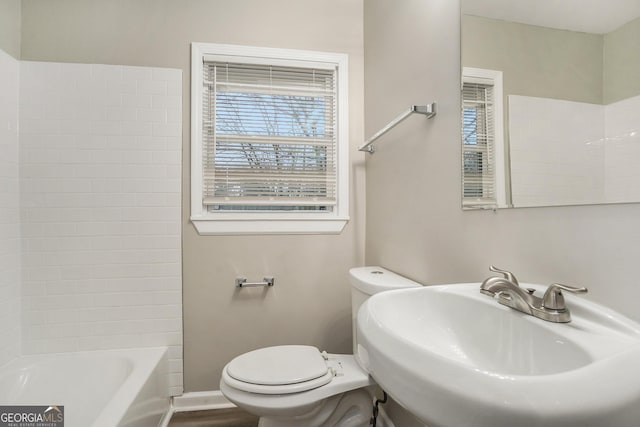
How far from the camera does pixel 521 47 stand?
0.70 m

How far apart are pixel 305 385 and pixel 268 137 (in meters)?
1.30

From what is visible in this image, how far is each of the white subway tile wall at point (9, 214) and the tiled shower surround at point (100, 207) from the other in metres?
0.03

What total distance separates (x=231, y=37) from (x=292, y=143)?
70 centimetres

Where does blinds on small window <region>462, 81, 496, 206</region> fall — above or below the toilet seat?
above

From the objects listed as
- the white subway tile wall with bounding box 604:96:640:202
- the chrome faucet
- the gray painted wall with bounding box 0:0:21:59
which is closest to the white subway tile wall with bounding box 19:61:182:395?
the gray painted wall with bounding box 0:0:21:59

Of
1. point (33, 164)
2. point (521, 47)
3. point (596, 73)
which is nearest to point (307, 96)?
point (521, 47)

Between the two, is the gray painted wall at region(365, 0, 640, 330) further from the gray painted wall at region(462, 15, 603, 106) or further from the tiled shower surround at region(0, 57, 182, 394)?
the tiled shower surround at region(0, 57, 182, 394)

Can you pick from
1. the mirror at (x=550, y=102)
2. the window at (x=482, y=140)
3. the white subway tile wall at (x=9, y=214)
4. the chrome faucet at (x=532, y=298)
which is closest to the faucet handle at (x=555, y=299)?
the chrome faucet at (x=532, y=298)

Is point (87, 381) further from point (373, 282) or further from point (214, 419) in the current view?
point (373, 282)

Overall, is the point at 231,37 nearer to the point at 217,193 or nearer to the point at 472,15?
the point at 217,193

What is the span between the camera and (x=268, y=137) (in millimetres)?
1688

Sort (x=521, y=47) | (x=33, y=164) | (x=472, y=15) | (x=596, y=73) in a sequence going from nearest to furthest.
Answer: (x=596, y=73) → (x=521, y=47) → (x=472, y=15) → (x=33, y=164)

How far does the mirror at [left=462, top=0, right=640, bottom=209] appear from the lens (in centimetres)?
51

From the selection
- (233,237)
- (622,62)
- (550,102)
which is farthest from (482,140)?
(233,237)
